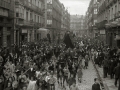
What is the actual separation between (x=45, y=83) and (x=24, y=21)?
23149 millimetres

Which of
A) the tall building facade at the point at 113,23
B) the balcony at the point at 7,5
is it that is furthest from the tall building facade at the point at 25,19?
the tall building facade at the point at 113,23

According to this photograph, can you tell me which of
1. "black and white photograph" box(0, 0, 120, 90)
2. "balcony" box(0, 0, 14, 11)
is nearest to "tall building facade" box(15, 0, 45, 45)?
"black and white photograph" box(0, 0, 120, 90)

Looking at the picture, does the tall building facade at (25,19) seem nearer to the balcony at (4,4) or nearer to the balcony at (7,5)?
the balcony at (7,5)

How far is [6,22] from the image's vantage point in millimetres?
24422

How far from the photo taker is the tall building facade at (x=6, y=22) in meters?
22.9

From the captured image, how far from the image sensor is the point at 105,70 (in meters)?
14.0

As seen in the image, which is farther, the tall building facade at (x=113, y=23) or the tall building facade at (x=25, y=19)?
the tall building facade at (x=25, y=19)

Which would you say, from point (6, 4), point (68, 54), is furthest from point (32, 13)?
point (68, 54)

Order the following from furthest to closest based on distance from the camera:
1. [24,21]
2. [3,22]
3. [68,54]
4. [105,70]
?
[24,21] < [3,22] < [68,54] < [105,70]

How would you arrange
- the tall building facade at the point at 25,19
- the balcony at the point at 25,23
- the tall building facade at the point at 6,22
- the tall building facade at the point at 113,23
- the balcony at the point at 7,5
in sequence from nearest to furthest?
the tall building facade at the point at 113,23
the balcony at the point at 7,5
the tall building facade at the point at 6,22
the tall building facade at the point at 25,19
the balcony at the point at 25,23

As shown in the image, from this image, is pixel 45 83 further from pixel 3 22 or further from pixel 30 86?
pixel 3 22

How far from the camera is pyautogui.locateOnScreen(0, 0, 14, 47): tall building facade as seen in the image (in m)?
22.9

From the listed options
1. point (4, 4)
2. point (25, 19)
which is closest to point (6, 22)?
point (4, 4)

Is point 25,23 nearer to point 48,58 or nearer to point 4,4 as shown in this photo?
point 4,4
